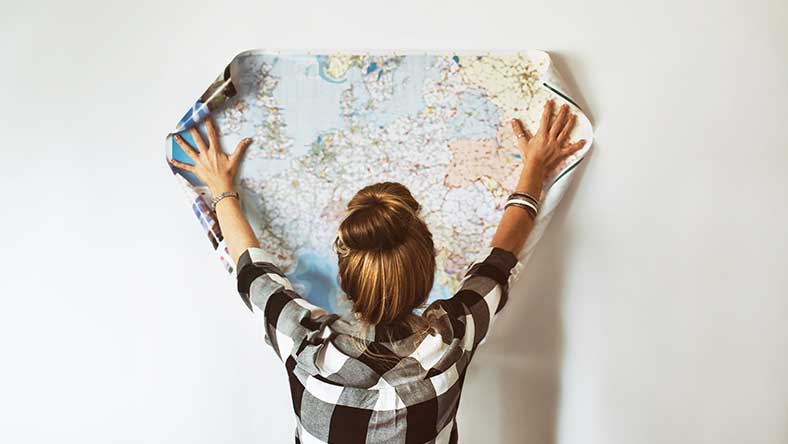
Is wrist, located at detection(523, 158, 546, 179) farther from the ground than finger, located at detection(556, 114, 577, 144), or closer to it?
closer to it

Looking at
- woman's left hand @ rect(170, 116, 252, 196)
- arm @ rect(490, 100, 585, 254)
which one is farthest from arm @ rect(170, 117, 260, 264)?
arm @ rect(490, 100, 585, 254)

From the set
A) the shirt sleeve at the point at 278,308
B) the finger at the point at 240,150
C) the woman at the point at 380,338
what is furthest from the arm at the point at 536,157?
the finger at the point at 240,150

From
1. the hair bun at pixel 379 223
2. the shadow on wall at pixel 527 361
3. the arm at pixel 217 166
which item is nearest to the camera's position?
the hair bun at pixel 379 223

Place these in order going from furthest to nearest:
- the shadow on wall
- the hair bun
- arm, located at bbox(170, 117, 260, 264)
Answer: the shadow on wall → arm, located at bbox(170, 117, 260, 264) → the hair bun

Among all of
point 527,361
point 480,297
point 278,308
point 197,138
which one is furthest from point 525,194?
point 197,138

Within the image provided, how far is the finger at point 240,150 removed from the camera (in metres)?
1.06

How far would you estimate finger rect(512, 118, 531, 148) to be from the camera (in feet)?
3.51

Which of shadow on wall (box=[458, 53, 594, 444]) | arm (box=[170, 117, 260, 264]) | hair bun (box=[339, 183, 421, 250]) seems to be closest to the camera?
hair bun (box=[339, 183, 421, 250])

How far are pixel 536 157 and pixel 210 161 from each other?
0.56m

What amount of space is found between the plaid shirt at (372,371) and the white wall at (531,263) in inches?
11.5

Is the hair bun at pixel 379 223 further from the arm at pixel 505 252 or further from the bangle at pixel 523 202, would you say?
the bangle at pixel 523 202

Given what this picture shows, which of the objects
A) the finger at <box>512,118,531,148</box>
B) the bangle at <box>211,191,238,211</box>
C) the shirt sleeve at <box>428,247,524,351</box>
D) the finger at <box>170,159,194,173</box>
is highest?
the finger at <box>512,118,531,148</box>

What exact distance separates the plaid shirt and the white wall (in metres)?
0.29

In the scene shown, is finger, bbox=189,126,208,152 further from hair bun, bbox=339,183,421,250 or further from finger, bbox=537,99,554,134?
A: finger, bbox=537,99,554,134
